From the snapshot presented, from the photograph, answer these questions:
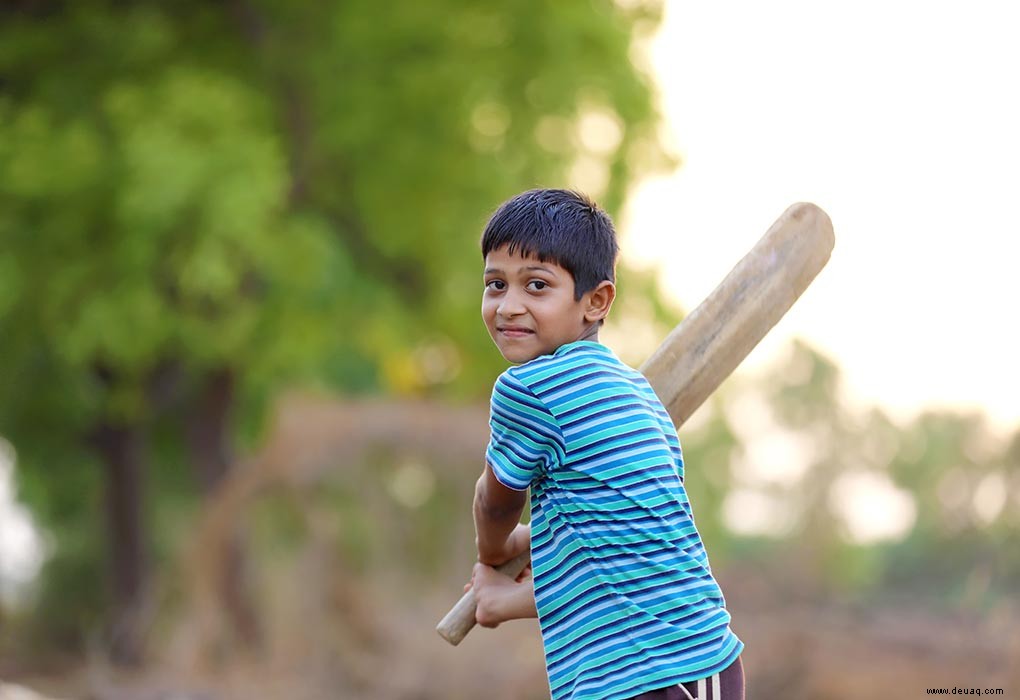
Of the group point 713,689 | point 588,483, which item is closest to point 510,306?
point 588,483

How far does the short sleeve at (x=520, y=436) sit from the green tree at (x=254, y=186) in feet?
31.6

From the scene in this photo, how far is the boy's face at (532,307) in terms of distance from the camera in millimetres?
2428

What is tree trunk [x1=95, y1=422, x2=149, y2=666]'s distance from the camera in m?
15.3

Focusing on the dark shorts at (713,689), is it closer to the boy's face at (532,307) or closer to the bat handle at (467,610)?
the bat handle at (467,610)

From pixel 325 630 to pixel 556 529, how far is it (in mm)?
8868

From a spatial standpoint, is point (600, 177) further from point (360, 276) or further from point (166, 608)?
point (166, 608)

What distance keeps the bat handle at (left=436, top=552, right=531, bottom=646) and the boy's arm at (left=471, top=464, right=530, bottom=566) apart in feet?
0.06

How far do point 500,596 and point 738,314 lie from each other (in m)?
0.75

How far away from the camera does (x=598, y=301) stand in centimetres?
250

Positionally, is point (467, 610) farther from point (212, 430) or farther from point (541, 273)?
point (212, 430)

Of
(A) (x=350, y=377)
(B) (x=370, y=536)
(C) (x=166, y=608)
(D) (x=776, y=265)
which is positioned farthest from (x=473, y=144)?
(D) (x=776, y=265)

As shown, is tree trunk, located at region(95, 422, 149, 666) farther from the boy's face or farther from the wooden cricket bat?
the boy's face

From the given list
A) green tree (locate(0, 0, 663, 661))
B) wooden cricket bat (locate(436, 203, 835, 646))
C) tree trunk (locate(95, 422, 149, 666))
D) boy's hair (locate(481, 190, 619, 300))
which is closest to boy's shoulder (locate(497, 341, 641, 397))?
boy's hair (locate(481, 190, 619, 300))

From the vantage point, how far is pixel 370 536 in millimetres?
11102
